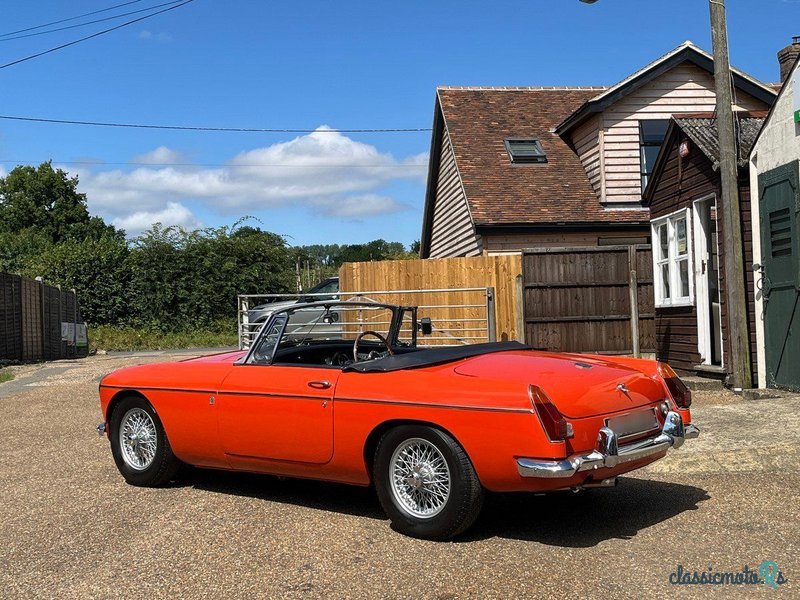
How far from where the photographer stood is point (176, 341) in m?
29.2

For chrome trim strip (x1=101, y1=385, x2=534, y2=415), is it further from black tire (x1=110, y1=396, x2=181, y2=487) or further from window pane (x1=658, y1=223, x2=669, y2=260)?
window pane (x1=658, y1=223, x2=669, y2=260)

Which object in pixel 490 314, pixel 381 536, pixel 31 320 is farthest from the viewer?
pixel 31 320

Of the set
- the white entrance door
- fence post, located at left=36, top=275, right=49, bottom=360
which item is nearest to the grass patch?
fence post, located at left=36, top=275, right=49, bottom=360

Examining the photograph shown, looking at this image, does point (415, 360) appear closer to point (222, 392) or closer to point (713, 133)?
point (222, 392)

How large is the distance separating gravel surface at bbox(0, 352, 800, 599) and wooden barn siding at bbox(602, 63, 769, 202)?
38.1 feet

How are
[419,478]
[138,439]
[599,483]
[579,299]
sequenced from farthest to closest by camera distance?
[579,299], [138,439], [419,478], [599,483]

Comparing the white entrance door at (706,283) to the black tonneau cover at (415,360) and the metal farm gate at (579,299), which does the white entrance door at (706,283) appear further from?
the black tonneau cover at (415,360)

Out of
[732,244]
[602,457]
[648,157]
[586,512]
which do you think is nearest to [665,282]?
[732,244]

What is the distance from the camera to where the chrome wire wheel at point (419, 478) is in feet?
15.3

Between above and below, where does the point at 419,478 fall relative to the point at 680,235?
below

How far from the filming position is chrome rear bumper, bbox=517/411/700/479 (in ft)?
13.9

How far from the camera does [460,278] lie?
15.3 m

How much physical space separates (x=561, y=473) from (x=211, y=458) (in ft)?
8.82

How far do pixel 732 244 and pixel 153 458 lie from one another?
288 inches
